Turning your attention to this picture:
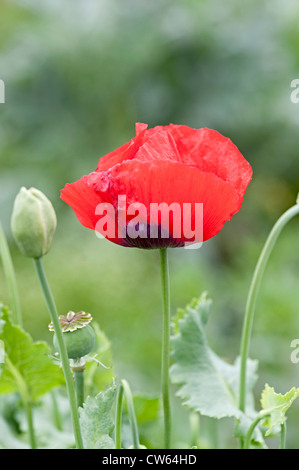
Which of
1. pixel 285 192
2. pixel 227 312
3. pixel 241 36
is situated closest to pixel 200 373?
pixel 227 312

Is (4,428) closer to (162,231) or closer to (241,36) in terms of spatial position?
(162,231)

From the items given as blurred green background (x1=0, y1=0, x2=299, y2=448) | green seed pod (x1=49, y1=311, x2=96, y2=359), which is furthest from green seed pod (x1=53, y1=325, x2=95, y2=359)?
blurred green background (x1=0, y1=0, x2=299, y2=448)

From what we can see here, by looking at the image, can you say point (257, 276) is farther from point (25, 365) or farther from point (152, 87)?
point (152, 87)

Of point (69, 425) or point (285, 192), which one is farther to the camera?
point (285, 192)

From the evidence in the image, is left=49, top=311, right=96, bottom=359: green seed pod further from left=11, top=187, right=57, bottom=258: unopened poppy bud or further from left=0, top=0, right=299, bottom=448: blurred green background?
left=0, top=0, right=299, bottom=448: blurred green background

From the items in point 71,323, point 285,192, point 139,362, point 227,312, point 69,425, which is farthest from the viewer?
point 285,192

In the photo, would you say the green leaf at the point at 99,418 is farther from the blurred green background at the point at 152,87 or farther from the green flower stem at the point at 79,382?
the blurred green background at the point at 152,87
